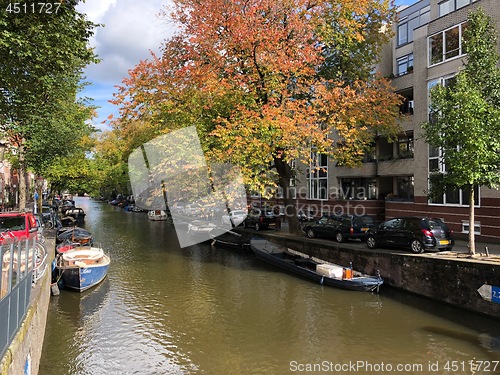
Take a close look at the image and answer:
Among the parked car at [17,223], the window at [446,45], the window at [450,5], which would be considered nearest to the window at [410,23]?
the window at [450,5]

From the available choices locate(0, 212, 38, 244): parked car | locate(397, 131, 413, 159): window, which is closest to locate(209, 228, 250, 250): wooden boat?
locate(397, 131, 413, 159): window

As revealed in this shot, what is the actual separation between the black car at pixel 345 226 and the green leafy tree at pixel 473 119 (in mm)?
6208

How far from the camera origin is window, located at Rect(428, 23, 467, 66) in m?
21.6

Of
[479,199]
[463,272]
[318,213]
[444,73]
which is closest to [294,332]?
[463,272]

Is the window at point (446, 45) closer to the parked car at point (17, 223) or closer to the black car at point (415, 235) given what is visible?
the black car at point (415, 235)

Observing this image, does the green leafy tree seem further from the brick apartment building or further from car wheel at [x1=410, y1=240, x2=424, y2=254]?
the brick apartment building

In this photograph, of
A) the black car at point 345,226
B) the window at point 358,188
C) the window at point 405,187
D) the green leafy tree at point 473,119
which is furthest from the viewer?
the window at point 358,188

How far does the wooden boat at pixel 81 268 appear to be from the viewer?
16.4 m

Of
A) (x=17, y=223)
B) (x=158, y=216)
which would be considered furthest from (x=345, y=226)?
(x=158, y=216)

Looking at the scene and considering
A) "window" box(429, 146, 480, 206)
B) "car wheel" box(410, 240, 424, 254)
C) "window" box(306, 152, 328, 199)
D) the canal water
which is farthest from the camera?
"window" box(306, 152, 328, 199)

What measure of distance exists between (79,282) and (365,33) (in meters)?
19.2

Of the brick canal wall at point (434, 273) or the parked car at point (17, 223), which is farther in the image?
the parked car at point (17, 223)

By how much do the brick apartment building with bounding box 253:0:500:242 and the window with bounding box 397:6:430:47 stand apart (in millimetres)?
69

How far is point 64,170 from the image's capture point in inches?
1649
